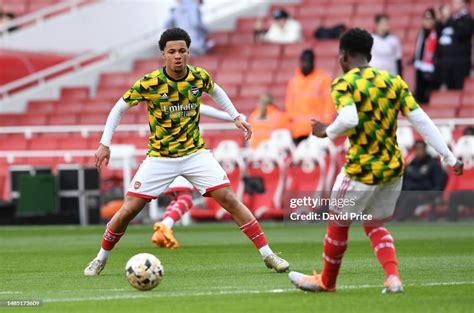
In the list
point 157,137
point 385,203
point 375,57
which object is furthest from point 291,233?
point 385,203

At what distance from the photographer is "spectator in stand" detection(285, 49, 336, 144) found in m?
23.6

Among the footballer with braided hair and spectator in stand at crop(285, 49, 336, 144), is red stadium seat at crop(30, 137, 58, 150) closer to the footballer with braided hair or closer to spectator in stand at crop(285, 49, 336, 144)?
spectator in stand at crop(285, 49, 336, 144)

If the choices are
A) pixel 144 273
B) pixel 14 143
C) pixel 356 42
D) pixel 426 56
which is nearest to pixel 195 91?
pixel 144 273

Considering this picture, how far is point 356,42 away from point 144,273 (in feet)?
8.32

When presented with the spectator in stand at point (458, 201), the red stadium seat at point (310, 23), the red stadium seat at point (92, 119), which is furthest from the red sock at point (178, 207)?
the red stadium seat at point (310, 23)

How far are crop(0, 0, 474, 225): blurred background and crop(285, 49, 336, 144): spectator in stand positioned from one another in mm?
24

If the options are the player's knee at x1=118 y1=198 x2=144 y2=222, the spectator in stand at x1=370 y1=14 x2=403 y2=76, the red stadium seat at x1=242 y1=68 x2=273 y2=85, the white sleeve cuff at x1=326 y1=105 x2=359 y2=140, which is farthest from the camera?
the red stadium seat at x1=242 y1=68 x2=273 y2=85

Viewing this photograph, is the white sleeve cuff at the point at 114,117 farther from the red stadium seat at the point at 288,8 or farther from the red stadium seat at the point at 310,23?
the red stadium seat at the point at 288,8

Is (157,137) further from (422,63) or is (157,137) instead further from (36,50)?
(36,50)

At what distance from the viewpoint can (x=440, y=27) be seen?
25.2 m

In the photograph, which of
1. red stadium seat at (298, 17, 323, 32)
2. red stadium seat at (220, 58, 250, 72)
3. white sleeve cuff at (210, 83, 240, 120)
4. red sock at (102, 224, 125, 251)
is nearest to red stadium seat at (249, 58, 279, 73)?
red stadium seat at (220, 58, 250, 72)

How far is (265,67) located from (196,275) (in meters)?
16.2

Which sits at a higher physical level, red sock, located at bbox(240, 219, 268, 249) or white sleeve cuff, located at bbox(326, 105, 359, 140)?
white sleeve cuff, located at bbox(326, 105, 359, 140)

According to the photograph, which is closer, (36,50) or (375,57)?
(375,57)
